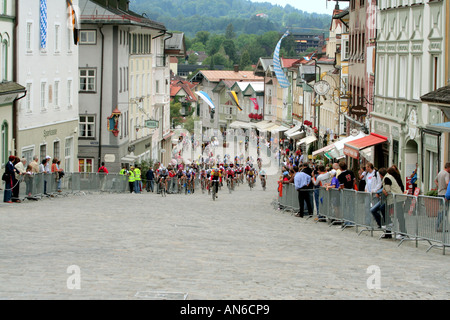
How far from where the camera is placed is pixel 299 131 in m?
92.1

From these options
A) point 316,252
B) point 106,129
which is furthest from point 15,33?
point 316,252

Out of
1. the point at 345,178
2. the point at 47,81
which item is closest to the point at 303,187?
the point at 345,178

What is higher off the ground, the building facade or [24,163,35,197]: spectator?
the building facade

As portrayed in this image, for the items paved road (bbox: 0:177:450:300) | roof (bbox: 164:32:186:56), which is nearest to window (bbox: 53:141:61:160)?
paved road (bbox: 0:177:450:300)

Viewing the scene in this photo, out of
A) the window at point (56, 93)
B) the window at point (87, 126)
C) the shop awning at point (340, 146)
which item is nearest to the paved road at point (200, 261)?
the shop awning at point (340, 146)

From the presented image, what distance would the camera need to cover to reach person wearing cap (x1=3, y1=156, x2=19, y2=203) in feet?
90.1

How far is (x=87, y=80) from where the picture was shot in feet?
197

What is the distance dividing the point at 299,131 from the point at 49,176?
202 ft

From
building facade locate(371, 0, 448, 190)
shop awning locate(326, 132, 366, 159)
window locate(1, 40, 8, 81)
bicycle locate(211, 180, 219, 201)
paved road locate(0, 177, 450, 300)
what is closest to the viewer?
paved road locate(0, 177, 450, 300)

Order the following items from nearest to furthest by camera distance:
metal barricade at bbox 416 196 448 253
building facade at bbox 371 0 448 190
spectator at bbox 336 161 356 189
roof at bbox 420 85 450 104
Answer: metal barricade at bbox 416 196 448 253
spectator at bbox 336 161 356 189
roof at bbox 420 85 450 104
building facade at bbox 371 0 448 190

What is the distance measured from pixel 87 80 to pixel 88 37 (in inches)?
111

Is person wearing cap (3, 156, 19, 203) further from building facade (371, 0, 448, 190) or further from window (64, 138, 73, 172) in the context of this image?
window (64, 138, 73, 172)

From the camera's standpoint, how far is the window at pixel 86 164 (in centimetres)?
5953

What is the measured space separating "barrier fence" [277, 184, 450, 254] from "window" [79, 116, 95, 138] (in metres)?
36.6
